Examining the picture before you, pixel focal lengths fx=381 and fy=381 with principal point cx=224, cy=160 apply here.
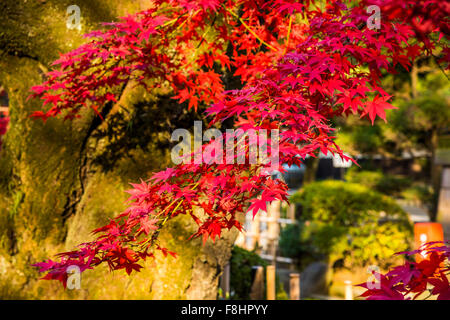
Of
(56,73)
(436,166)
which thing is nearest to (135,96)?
(56,73)

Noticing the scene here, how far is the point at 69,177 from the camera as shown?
319cm

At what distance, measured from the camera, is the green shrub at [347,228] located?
5859 millimetres

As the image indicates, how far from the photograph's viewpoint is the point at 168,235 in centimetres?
300

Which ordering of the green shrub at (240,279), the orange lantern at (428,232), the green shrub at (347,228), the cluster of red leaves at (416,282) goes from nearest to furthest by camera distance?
the cluster of red leaves at (416,282) → the orange lantern at (428,232) → the green shrub at (240,279) → the green shrub at (347,228)

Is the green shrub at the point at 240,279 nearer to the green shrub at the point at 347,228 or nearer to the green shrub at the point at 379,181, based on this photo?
the green shrub at the point at 347,228

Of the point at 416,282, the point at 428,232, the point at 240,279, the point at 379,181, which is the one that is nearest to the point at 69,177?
the point at 240,279

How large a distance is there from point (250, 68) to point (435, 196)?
7894 millimetres

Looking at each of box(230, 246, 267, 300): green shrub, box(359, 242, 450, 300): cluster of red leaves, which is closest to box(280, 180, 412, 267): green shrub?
box(230, 246, 267, 300): green shrub

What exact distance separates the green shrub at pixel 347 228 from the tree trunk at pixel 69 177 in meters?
3.53

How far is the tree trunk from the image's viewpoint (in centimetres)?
301

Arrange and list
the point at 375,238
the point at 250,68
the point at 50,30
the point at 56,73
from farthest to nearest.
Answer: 1. the point at 375,238
2. the point at 50,30
3. the point at 250,68
4. the point at 56,73

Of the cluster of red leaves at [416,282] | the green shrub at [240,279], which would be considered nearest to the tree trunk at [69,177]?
the green shrub at [240,279]

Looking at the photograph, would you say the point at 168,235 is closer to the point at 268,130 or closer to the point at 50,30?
the point at 268,130

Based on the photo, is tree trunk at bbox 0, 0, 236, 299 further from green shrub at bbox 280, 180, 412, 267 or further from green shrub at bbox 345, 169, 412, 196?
green shrub at bbox 345, 169, 412, 196
